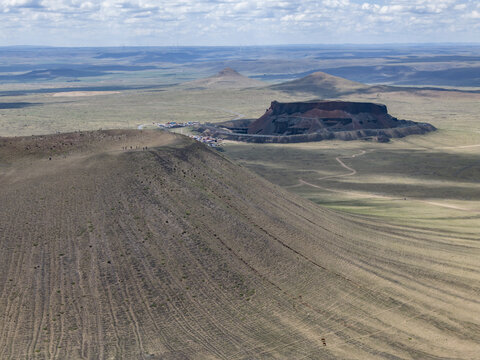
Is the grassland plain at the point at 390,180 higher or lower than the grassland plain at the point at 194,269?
lower

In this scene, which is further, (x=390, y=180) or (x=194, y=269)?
(x=390, y=180)

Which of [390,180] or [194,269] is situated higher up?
[194,269]

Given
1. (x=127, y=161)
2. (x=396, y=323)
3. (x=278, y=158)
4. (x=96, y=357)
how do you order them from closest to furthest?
(x=96, y=357), (x=396, y=323), (x=127, y=161), (x=278, y=158)

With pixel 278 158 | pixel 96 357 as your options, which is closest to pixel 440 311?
pixel 96 357

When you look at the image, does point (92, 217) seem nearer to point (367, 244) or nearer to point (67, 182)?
point (67, 182)

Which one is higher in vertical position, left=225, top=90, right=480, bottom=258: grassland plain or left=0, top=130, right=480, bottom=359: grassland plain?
left=0, top=130, right=480, bottom=359: grassland plain

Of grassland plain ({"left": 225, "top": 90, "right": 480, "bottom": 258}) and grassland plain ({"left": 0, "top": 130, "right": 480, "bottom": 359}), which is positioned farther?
grassland plain ({"left": 225, "top": 90, "right": 480, "bottom": 258})

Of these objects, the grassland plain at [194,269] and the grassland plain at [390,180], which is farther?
the grassland plain at [390,180]

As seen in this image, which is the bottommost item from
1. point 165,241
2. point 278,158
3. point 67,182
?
point 278,158
